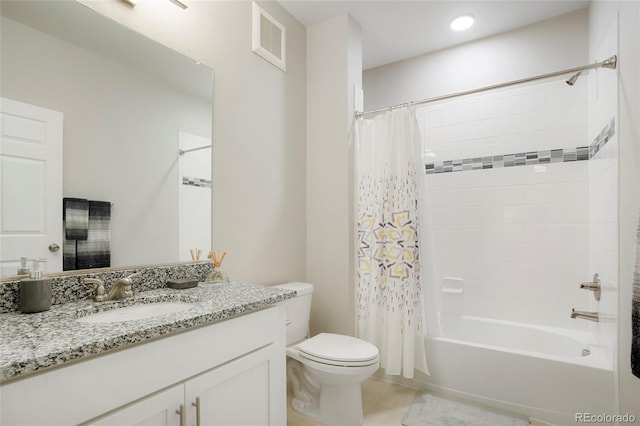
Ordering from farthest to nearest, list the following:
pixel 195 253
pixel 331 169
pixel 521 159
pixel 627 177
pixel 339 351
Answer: pixel 521 159 < pixel 331 169 < pixel 339 351 < pixel 195 253 < pixel 627 177

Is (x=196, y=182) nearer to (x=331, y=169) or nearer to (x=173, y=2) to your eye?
(x=173, y=2)

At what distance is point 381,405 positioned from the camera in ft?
6.93

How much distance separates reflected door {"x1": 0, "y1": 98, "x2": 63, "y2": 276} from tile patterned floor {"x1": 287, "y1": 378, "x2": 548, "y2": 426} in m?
1.50

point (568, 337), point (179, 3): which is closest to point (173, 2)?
point (179, 3)

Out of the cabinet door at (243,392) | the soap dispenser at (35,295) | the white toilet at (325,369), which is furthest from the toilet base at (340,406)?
the soap dispenser at (35,295)

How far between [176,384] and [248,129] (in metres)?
1.46

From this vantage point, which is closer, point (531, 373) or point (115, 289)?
point (115, 289)

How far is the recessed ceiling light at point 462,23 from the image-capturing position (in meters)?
2.48

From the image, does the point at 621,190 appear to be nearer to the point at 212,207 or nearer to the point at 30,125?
the point at 212,207

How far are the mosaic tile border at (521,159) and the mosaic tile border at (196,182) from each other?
197 centimetres

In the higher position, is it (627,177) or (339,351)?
(627,177)

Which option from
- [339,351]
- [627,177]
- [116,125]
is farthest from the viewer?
[339,351]

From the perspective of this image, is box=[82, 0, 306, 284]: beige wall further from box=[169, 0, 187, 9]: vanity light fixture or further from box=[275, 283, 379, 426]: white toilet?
box=[275, 283, 379, 426]: white toilet

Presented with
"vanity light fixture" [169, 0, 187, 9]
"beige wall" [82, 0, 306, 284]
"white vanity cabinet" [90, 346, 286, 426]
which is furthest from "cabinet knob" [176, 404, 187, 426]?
"vanity light fixture" [169, 0, 187, 9]
